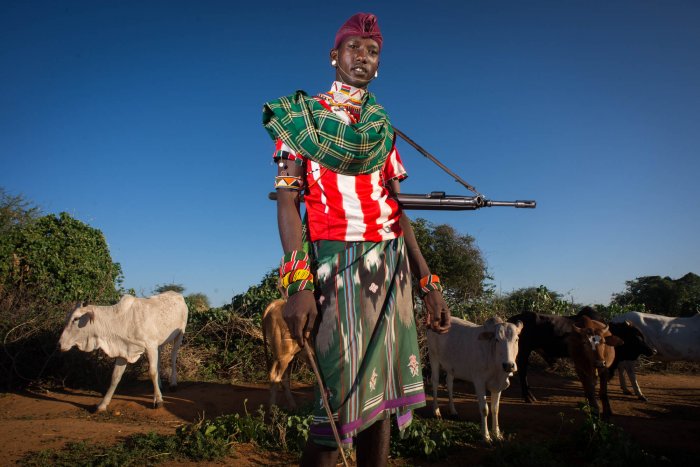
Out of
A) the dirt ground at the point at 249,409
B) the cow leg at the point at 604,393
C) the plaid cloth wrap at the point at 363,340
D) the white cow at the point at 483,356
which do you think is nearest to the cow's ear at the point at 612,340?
the cow leg at the point at 604,393

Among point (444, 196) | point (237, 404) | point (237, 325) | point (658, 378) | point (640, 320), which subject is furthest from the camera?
point (658, 378)

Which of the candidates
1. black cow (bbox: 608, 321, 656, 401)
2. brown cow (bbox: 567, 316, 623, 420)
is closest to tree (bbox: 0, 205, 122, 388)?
brown cow (bbox: 567, 316, 623, 420)

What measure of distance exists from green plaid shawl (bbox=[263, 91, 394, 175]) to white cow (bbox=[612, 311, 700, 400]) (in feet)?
26.6

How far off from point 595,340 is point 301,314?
5625 mm

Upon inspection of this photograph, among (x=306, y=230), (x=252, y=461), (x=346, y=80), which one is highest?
(x=346, y=80)

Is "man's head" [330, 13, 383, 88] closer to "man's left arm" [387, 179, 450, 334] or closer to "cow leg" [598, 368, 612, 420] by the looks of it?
"man's left arm" [387, 179, 450, 334]

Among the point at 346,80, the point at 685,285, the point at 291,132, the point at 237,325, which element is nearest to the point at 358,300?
the point at 291,132

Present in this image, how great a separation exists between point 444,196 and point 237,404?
449cm

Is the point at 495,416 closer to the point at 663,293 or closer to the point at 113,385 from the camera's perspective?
the point at 113,385

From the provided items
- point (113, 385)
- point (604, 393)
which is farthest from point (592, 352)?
point (113, 385)

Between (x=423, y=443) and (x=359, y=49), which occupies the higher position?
(x=359, y=49)

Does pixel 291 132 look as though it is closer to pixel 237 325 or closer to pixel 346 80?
pixel 346 80

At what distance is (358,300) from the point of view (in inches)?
81.4

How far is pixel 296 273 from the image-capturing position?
1.94 meters
